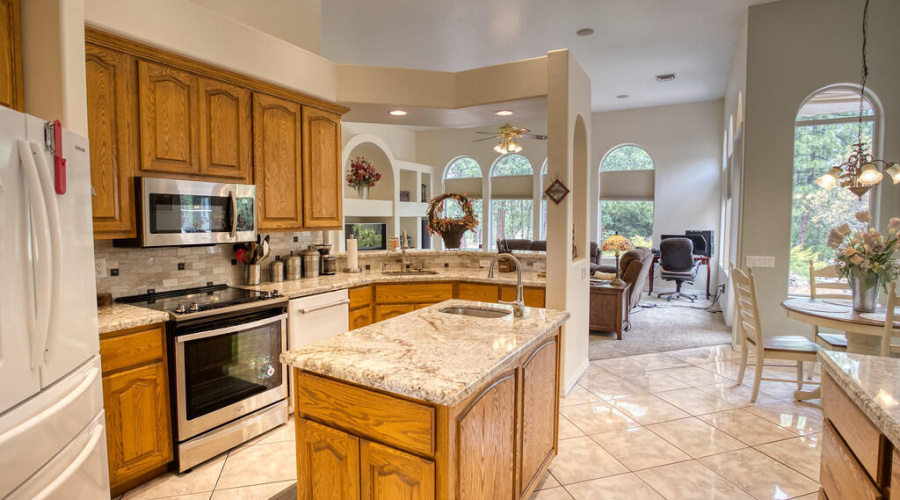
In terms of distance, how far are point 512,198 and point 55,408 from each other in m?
8.83

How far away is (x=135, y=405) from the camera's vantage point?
2.33 meters

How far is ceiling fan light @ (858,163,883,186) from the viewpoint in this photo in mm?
3332

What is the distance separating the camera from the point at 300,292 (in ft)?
10.5

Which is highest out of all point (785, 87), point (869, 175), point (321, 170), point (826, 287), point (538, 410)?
point (785, 87)

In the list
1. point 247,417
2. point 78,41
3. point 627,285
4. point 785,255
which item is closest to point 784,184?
point 785,255

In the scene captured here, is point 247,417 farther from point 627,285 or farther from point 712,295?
point 712,295

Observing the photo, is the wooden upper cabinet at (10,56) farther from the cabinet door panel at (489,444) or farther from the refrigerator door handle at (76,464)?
the cabinet door panel at (489,444)

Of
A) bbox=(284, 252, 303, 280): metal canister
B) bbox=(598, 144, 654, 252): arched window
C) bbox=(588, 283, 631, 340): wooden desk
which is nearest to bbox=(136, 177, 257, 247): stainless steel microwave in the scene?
bbox=(284, 252, 303, 280): metal canister

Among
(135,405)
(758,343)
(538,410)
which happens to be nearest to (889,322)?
(758,343)

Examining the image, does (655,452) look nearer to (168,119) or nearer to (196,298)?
(196,298)

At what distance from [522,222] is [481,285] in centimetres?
601

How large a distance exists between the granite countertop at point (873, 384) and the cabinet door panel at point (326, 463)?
150cm

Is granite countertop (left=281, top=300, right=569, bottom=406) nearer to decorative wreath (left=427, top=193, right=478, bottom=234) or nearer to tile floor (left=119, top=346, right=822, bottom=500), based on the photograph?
tile floor (left=119, top=346, right=822, bottom=500)

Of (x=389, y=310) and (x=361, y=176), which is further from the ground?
(x=361, y=176)
